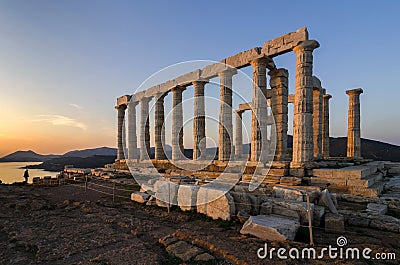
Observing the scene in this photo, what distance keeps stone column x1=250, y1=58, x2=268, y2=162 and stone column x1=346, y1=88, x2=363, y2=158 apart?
9968 mm

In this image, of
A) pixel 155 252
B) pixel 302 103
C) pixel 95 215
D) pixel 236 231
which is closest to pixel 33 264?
pixel 155 252

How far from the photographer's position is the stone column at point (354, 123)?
20438 millimetres

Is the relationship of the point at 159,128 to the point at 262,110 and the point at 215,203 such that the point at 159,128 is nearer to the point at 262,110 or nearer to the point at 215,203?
the point at 262,110

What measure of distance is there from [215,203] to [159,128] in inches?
699

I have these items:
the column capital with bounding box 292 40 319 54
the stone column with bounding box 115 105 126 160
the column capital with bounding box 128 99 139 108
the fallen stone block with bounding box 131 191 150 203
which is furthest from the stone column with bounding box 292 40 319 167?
the stone column with bounding box 115 105 126 160

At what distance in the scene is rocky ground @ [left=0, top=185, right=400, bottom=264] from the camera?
4.56 m

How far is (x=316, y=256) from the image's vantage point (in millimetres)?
4539

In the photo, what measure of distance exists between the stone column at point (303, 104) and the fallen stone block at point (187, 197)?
7907mm

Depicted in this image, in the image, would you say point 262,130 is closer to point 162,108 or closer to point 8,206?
point 162,108

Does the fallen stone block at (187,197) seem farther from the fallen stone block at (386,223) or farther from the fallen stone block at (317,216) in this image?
the fallen stone block at (386,223)

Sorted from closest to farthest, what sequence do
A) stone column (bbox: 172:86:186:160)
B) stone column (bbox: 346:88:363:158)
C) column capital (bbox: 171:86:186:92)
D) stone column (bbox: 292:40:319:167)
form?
stone column (bbox: 292:40:319:167), stone column (bbox: 346:88:363:158), stone column (bbox: 172:86:186:160), column capital (bbox: 171:86:186:92)

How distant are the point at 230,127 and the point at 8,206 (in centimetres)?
1331

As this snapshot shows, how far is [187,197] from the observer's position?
8.13 meters

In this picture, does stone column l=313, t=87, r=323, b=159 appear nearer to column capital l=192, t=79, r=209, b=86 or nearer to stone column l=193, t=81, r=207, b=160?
column capital l=192, t=79, r=209, b=86
